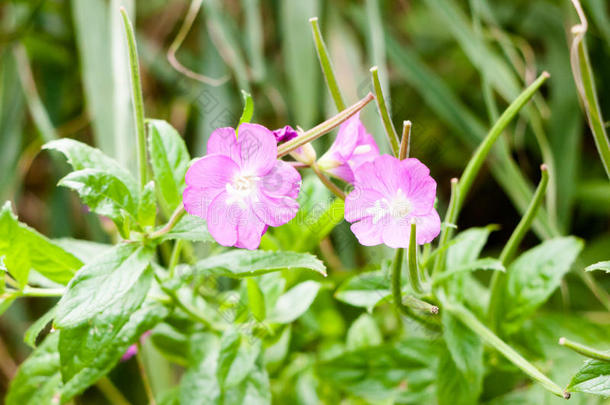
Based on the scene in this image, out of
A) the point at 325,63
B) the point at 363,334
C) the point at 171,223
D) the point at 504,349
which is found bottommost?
the point at 363,334

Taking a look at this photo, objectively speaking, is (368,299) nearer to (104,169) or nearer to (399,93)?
(104,169)

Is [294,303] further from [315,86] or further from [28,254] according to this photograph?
[315,86]

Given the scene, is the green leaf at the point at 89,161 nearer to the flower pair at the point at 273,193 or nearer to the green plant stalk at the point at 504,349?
the flower pair at the point at 273,193

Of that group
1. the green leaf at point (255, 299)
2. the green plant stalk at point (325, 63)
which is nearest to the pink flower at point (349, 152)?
the green plant stalk at point (325, 63)

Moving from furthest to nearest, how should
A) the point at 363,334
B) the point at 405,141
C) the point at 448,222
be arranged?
the point at 363,334
the point at 448,222
the point at 405,141

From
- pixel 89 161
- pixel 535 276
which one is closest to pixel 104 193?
pixel 89 161

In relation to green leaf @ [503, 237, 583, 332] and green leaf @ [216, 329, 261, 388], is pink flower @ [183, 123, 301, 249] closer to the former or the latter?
green leaf @ [216, 329, 261, 388]
